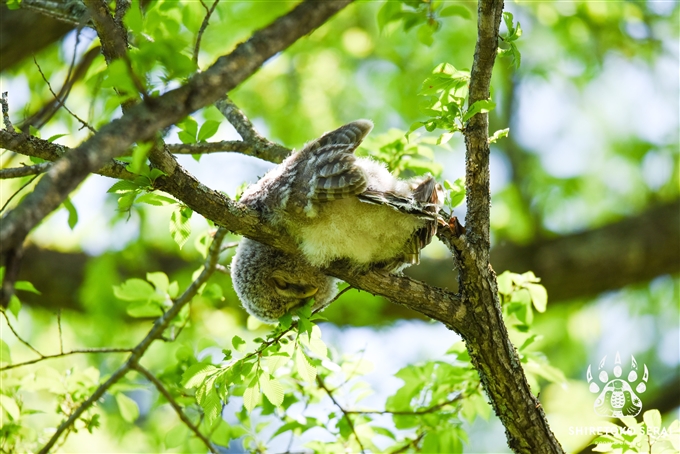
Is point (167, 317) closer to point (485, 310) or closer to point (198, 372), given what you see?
point (198, 372)

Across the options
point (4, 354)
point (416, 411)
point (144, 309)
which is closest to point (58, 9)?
point (144, 309)

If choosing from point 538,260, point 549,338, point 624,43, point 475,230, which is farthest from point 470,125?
point 624,43

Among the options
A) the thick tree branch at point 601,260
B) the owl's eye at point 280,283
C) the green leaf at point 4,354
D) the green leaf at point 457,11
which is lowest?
the green leaf at point 4,354

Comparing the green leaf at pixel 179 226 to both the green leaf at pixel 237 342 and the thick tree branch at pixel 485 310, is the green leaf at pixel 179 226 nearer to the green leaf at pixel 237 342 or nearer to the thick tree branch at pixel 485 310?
the green leaf at pixel 237 342

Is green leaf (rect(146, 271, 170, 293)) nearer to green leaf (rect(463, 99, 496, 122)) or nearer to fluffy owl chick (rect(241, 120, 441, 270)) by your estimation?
fluffy owl chick (rect(241, 120, 441, 270))

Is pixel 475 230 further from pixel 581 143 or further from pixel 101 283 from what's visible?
pixel 581 143

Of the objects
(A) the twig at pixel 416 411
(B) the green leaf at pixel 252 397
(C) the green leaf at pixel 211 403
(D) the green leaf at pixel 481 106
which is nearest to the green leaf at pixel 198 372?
(C) the green leaf at pixel 211 403

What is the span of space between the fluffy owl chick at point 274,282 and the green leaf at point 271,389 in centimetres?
38

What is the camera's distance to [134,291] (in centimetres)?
302

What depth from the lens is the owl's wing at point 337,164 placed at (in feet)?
7.64

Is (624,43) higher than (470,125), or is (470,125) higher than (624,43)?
(624,43)

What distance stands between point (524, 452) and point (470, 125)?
1.37 m

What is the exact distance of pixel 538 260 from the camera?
A: 239 inches

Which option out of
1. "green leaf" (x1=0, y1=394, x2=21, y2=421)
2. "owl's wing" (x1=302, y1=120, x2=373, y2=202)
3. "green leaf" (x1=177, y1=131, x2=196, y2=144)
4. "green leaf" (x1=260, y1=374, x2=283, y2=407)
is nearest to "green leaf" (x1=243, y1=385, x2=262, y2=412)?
"green leaf" (x1=260, y1=374, x2=283, y2=407)
